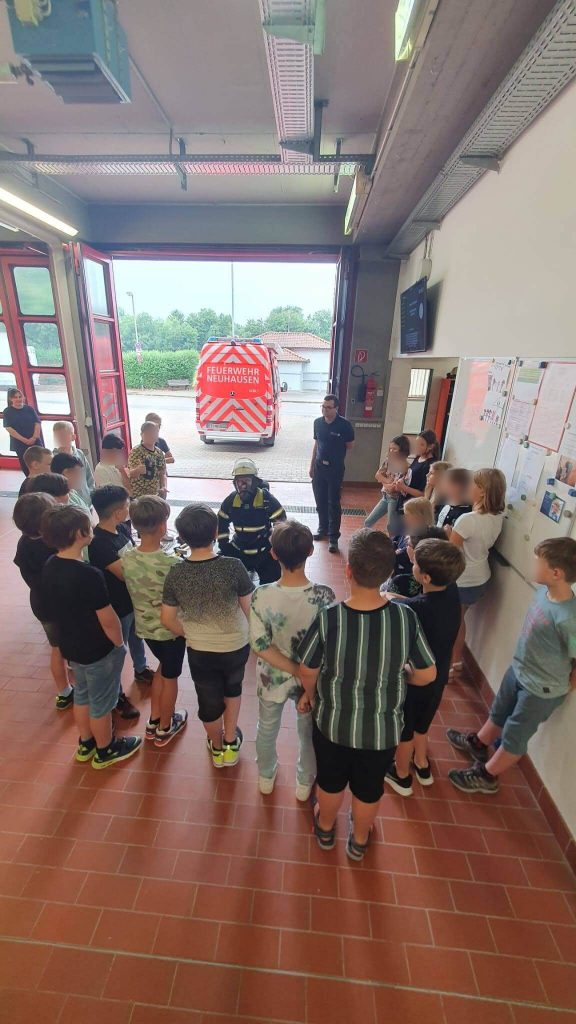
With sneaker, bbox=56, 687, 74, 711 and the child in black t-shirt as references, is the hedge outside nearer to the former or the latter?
the child in black t-shirt

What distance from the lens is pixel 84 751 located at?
7.74ft

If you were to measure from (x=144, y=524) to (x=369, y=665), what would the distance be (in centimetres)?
120

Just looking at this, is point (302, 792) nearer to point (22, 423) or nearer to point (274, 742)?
point (274, 742)

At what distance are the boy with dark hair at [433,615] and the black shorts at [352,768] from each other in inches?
13.3

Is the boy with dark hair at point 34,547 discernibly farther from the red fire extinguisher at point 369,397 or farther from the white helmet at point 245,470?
the red fire extinguisher at point 369,397

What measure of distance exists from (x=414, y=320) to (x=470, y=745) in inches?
165

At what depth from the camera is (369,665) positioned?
1499mm

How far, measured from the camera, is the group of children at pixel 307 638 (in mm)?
1546

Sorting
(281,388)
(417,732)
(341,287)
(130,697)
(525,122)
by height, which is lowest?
(130,697)

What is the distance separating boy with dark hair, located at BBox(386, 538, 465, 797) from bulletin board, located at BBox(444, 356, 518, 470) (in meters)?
1.41

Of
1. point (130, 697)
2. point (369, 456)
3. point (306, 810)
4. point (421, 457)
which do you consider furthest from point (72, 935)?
point (369, 456)

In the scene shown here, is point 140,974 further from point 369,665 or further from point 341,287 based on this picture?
point 341,287

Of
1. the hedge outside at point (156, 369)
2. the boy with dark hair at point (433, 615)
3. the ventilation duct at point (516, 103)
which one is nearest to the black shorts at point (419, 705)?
the boy with dark hair at point (433, 615)

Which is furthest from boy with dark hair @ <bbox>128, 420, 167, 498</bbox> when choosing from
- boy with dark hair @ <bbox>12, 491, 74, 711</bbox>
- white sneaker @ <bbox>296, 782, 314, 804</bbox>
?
white sneaker @ <bbox>296, 782, 314, 804</bbox>
